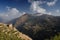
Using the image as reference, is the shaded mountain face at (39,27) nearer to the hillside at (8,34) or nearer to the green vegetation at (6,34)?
the hillside at (8,34)

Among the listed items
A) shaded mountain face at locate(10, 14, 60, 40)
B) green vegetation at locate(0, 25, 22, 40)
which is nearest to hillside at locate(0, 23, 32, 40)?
green vegetation at locate(0, 25, 22, 40)

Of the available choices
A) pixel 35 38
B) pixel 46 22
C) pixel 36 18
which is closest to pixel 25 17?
pixel 36 18

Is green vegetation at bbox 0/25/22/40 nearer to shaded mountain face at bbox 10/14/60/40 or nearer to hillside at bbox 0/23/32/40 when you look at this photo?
hillside at bbox 0/23/32/40

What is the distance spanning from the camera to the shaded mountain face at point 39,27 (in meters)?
139

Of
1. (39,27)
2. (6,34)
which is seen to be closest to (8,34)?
(6,34)

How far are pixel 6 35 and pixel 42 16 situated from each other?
583 feet

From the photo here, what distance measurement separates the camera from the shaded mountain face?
457 feet

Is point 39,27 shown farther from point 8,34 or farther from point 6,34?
point 6,34

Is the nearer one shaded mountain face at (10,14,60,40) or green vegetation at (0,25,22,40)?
green vegetation at (0,25,22,40)

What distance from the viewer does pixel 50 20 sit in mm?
178875

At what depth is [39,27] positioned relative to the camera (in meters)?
158

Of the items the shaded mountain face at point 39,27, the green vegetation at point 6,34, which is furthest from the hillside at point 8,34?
the shaded mountain face at point 39,27

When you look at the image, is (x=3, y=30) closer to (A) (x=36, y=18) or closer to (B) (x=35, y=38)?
(B) (x=35, y=38)

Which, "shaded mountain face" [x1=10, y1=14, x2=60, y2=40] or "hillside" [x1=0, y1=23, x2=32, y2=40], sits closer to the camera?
"hillside" [x1=0, y1=23, x2=32, y2=40]
